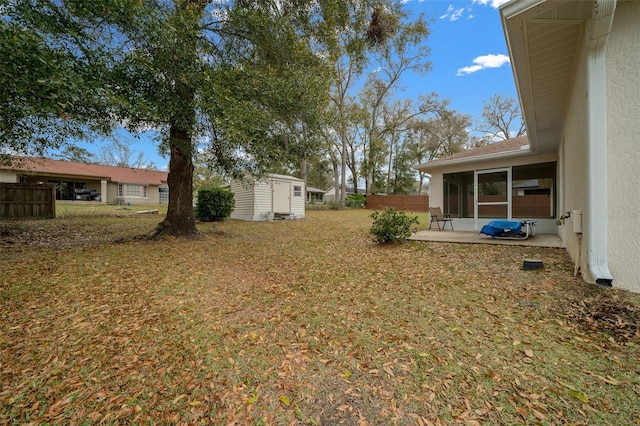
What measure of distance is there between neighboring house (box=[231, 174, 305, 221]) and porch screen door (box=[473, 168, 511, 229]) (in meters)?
8.32

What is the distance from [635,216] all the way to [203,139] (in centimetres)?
739

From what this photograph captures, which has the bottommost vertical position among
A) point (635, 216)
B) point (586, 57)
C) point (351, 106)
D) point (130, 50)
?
point (635, 216)

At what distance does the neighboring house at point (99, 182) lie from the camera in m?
20.2

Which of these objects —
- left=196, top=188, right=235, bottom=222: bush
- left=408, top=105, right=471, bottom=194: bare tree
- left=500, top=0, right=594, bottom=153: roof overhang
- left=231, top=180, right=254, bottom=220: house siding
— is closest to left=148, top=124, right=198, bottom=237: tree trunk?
left=196, top=188, right=235, bottom=222: bush

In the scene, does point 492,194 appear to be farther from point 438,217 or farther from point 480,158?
point 438,217

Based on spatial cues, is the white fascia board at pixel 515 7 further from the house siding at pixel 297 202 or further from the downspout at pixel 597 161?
the house siding at pixel 297 202

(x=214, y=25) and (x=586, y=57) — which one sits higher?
(x=214, y=25)

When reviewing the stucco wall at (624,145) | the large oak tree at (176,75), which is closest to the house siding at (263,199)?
the large oak tree at (176,75)

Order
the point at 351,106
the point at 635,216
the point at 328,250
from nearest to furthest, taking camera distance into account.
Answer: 1. the point at 635,216
2. the point at 328,250
3. the point at 351,106

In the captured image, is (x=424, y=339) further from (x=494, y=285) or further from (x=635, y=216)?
(x=635, y=216)

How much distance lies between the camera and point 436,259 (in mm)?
5445

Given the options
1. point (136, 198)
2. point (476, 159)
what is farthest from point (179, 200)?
point (136, 198)

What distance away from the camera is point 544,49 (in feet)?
12.6

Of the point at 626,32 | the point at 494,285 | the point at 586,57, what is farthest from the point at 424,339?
the point at 626,32
